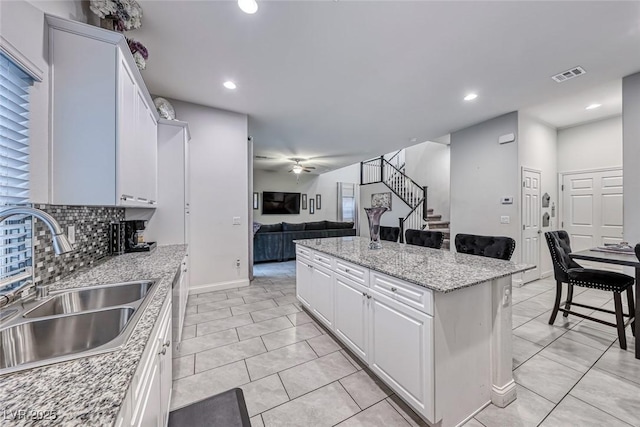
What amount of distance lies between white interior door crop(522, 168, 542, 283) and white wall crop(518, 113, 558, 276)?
5.8 inches

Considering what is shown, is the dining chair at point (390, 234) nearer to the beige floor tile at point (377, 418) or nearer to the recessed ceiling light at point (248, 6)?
the beige floor tile at point (377, 418)

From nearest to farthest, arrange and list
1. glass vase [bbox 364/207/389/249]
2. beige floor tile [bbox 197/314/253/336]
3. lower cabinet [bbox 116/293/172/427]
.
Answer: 1. lower cabinet [bbox 116/293/172/427]
2. glass vase [bbox 364/207/389/249]
3. beige floor tile [bbox 197/314/253/336]

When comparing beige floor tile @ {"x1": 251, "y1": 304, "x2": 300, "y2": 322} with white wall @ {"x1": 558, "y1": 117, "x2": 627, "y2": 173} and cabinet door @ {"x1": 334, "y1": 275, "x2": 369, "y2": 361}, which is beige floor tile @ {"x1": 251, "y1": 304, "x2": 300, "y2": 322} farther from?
white wall @ {"x1": 558, "y1": 117, "x2": 627, "y2": 173}

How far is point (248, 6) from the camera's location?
6.18 ft

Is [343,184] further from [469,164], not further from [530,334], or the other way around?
[530,334]

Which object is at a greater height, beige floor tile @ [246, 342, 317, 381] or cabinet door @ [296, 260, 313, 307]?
cabinet door @ [296, 260, 313, 307]

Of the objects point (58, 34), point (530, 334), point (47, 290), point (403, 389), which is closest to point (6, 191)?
point (47, 290)

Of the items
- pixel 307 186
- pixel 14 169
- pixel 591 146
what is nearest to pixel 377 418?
pixel 14 169

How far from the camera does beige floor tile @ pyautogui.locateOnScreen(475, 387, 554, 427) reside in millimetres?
1489

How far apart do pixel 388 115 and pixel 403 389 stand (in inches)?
149

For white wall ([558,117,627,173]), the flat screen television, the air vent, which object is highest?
the air vent

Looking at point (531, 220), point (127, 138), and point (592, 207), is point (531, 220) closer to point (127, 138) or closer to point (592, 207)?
point (592, 207)

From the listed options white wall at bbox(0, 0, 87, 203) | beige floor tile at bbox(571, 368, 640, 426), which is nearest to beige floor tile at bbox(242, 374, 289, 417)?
white wall at bbox(0, 0, 87, 203)

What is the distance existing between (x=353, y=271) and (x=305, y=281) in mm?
1057
